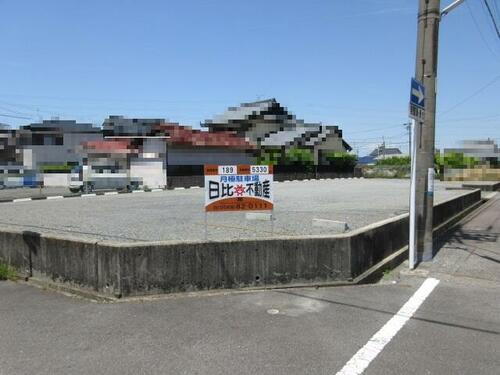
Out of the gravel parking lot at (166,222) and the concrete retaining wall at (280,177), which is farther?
the concrete retaining wall at (280,177)

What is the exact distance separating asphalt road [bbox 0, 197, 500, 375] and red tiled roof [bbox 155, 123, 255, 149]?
27.7m

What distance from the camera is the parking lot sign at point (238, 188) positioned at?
6.92 meters

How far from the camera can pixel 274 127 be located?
5962cm

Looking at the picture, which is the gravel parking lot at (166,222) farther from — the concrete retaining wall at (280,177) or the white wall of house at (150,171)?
the concrete retaining wall at (280,177)

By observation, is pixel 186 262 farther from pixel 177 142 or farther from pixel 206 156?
pixel 206 156

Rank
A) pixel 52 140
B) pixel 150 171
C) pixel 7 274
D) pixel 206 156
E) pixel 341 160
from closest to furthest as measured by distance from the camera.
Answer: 1. pixel 7 274
2. pixel 150 171
3. pixel 206 156
4. pixel 52 140
5. pixel 341 160

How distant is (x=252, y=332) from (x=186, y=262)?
170cm

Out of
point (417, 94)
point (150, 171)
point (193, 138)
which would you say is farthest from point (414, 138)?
point (193, 138)

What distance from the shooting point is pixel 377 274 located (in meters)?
7.38

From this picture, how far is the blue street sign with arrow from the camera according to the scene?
7782 millimetres

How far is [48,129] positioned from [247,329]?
44.9 m

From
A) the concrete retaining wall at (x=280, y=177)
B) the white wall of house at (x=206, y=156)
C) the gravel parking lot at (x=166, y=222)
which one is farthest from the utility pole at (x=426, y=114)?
the white wall of house at (x=206, y=156)

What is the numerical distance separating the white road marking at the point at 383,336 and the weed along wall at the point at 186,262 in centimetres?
95

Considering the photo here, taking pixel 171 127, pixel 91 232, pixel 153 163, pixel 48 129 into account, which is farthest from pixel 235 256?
pixel 48 129
